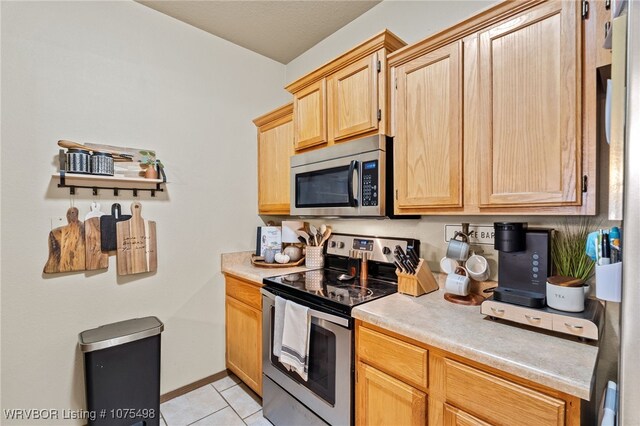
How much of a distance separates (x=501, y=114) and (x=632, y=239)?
2.99 feet

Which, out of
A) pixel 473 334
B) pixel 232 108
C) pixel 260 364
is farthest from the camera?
pixel 232 108

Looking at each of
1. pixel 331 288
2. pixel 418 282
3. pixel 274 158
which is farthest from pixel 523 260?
pixel 274 158

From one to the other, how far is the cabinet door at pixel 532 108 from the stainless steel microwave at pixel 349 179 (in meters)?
0.50

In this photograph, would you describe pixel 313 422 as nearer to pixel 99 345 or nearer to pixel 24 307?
pixel 99 345

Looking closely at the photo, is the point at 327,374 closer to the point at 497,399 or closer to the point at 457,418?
the point at 457,418

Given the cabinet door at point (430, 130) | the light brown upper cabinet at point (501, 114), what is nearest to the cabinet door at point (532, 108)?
the light brown upper cabinet at point (501, 114)

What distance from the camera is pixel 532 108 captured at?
114 centimetres

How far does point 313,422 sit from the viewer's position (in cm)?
155

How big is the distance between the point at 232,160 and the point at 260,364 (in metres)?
1.62

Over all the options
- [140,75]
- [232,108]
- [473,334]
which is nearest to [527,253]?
[473,334]

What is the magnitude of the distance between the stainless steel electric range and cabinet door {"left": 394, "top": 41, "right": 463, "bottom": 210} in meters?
0.40

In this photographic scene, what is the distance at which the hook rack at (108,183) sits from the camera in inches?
67.6

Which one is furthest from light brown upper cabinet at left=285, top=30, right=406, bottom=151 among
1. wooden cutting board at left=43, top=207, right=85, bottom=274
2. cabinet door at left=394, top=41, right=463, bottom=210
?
wooden cutting board at left=43, top=207, right=85, bottom=274

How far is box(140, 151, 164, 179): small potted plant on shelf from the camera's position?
6.58ft
